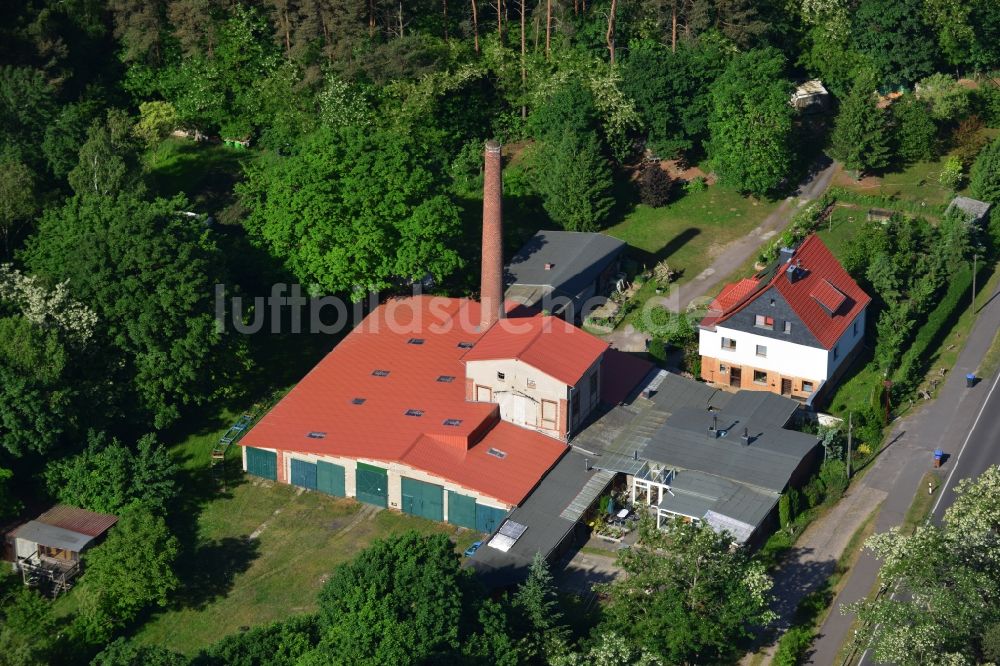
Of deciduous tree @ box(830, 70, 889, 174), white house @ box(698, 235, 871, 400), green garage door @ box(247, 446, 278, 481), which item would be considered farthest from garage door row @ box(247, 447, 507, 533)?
deciduous tree @ box(830, 70, 889, 174)

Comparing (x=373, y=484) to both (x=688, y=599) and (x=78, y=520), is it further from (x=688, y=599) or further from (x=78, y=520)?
(x=688, y=599)

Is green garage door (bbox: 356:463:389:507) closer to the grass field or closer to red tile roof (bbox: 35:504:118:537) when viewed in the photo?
the grass field

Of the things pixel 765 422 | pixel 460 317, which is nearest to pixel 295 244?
pixel 460 317

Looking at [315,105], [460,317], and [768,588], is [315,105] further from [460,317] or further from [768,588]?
[768,588]

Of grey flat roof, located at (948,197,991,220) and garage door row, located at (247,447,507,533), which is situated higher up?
grey flat roof, located at (948,197,991,220)

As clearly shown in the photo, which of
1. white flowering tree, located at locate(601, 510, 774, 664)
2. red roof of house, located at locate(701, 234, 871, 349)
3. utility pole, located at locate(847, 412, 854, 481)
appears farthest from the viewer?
red roof of house, located at locate(701, 234, 871, 349)
